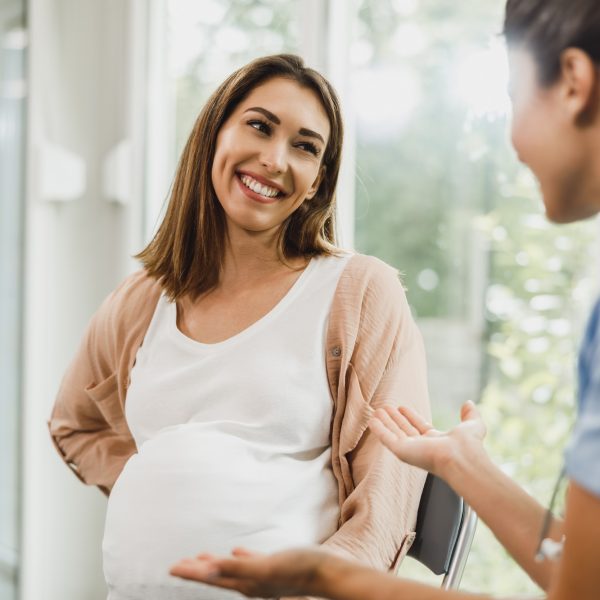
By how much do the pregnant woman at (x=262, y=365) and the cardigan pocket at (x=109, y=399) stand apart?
0.05 m

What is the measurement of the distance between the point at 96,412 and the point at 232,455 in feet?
1.49

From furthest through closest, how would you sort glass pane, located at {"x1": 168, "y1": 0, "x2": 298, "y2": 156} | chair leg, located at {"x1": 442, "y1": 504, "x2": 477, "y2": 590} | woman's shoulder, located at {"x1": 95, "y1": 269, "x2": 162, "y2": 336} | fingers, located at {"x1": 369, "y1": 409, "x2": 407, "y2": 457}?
glass pane, located at {"x1": 168, "y1": 0, "x2": 298, "y2": 156} → woman's shoulder, located at {"x1": 95, "y1": 269, "x2": 162, "y2": 336} → chair leg, located at {"x1": 442, "y1": 504, "x2": 477, "y2": 590} → fingers, located at {"x1": 369, "y1": 409, "x2": 407, "y2": 457}

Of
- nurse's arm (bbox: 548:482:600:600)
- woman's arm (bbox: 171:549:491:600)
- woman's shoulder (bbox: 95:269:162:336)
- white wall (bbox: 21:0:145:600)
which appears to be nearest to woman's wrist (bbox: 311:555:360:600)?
woman's arm (bbox: 171:549:491:600)

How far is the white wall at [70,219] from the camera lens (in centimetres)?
256

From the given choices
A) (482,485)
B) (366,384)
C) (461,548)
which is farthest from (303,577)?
(366,384)

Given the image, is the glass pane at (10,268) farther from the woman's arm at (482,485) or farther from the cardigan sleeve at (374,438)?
the woman's arm at (482,485)

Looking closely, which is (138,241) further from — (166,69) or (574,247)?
(574,247)

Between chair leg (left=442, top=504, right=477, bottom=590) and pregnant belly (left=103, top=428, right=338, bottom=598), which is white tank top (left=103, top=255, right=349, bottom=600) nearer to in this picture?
pregnant belly (left=103, top=428, right=338, bottom=598)

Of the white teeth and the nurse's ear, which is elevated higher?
the nurse's ear

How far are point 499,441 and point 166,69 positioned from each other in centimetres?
147

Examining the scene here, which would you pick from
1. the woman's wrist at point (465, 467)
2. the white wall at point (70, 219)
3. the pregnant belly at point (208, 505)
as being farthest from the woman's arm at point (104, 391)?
the white wall at point (70, 219)

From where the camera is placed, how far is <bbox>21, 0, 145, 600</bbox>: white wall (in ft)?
8.41

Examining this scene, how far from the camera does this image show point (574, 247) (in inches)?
63.5

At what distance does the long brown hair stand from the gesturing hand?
0.49m
